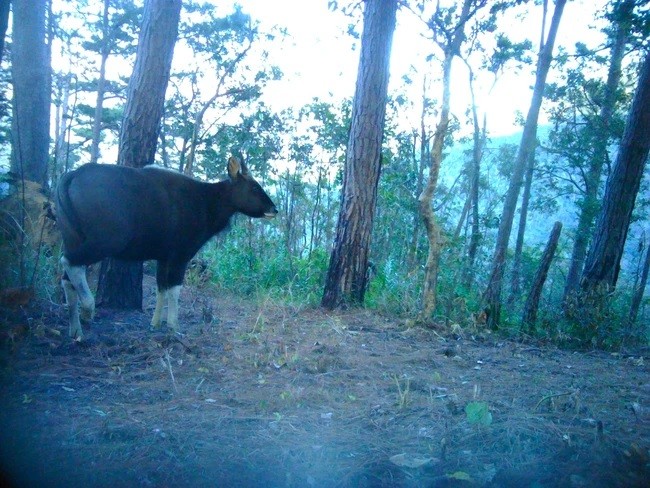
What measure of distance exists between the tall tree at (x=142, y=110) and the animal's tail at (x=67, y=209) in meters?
1.41

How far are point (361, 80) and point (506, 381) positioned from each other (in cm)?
537

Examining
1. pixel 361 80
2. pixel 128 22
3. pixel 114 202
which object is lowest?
pixel 114 202

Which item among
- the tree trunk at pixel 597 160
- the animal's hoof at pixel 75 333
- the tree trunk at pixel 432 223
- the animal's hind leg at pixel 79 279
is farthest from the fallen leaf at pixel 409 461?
the tree trunk at pixel 597 160

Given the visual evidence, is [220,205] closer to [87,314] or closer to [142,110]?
[142,110]

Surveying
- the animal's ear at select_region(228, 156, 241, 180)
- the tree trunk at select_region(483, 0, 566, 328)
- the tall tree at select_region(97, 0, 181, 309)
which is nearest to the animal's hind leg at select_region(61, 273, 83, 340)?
the tall tree at select_region(97, 0, 181, 309)

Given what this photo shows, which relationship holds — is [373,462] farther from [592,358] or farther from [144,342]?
[592,358]

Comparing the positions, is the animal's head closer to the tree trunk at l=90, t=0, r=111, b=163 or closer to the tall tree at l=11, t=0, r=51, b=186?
the tall tree at l=11, t=0, r=51, b=186

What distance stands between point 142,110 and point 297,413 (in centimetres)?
475

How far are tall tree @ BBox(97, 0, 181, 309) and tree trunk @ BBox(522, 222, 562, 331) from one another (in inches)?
215

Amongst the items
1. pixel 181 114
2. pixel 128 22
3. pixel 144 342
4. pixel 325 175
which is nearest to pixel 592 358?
pixel 144 342

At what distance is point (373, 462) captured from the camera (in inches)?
113

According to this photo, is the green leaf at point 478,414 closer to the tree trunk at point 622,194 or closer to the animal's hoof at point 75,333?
the animal's hoof at point 75,333

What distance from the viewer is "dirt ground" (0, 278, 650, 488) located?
8.99 feet

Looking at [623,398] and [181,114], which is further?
[181,114]
